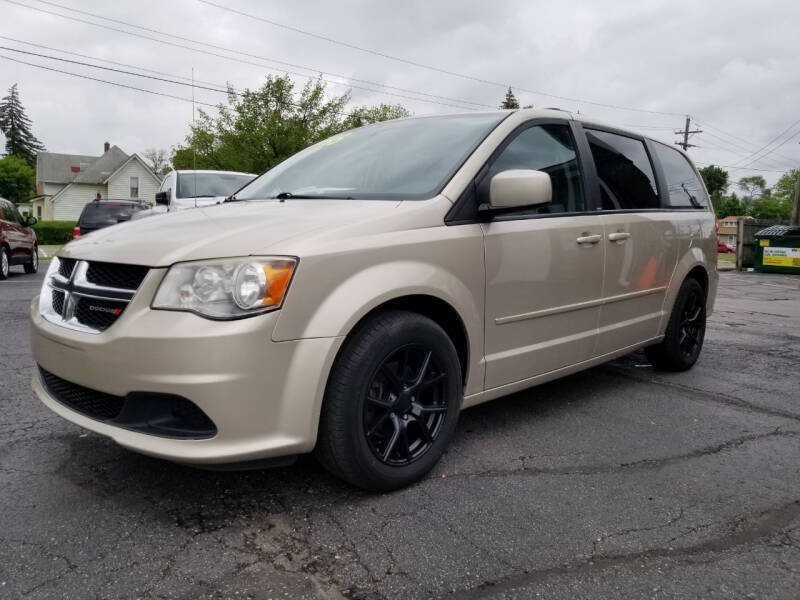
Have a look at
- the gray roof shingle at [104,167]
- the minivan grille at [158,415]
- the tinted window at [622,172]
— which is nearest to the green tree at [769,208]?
the gray roof shingle at [104,167]

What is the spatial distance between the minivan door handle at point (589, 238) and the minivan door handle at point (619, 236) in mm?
121

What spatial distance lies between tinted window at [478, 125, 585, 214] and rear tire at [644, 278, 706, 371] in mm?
1545

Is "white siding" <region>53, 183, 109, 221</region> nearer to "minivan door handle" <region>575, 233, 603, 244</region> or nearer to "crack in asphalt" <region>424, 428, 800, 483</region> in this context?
"minivan door handle" <region>575, 233, 603, 244</region>

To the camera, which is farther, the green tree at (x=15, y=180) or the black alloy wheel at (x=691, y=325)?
the green tree at (x=15, y=180)

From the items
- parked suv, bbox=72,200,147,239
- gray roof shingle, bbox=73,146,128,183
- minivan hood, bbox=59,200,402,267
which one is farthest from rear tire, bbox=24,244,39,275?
gray roof shingle, bbox=73,146,128,183

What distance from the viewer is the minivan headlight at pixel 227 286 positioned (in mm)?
2248

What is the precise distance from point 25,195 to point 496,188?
8196 centimetres

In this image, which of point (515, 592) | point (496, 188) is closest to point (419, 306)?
point (496, 188)

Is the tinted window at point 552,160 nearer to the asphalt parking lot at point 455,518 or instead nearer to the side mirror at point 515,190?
the side mirror at point 515,190

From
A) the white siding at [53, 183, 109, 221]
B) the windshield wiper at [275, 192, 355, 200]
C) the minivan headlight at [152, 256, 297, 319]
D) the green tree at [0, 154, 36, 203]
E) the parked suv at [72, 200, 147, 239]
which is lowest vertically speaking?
the minivan headlight at [152, 256, 297, 319]

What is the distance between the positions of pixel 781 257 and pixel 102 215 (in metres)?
19.0

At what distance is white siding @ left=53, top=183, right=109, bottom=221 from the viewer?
55.2 metres

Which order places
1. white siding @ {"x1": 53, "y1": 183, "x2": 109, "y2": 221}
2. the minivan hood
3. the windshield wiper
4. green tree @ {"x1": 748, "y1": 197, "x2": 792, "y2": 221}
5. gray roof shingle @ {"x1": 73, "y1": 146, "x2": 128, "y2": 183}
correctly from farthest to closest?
green tree @ {"x1": 748, "y1": 197, "x2": 792, "y2": 221}, gray roof shingle @ {"x1": 73, "y1": 146, "x2": 128, "y2": 183}, white siding @ {"x1": 53, "y1": 183, "x2": 109, "y2": 221}, the windshield wiper, the minivan hood

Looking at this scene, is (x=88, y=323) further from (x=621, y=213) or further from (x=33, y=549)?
(x=621, y=213)
